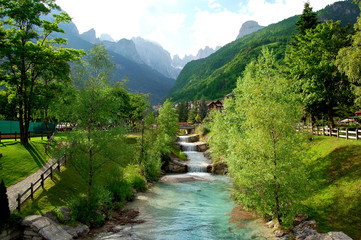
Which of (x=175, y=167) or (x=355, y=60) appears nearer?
(x=355, y=60)

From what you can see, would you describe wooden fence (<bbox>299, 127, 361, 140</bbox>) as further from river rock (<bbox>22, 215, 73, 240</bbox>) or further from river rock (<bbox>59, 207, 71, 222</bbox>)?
river rock (<bbox>22, 215, 73, 240</bbox>)

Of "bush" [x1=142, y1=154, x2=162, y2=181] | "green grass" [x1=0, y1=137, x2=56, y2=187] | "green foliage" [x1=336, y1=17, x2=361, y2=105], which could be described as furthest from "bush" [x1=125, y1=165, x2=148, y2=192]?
"green foliage" [x1=336, y1=17, x2=361, y2=105]

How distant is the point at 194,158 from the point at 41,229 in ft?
143

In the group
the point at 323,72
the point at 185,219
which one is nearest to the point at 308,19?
the point at 323,72

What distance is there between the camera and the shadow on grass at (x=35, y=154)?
2573cm

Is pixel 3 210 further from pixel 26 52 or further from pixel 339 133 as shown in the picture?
pixel 339 133

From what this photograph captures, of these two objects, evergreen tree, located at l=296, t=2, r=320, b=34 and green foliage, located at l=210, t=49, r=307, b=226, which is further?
evergreen tree, located at l=296, t=2, r=320, b=34

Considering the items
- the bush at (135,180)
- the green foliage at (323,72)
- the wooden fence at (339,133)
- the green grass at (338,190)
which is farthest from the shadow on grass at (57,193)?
the green foliage at (323,72)

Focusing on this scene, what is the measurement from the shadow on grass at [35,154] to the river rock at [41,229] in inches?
421

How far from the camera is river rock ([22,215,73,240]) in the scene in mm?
15102

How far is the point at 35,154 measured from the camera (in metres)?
27.3

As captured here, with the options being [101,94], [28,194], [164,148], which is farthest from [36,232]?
[164,148]

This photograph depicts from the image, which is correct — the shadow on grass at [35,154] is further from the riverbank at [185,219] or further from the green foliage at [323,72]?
the green foliage at [323,72]

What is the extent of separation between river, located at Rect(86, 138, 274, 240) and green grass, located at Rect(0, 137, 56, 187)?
35.1 ft
